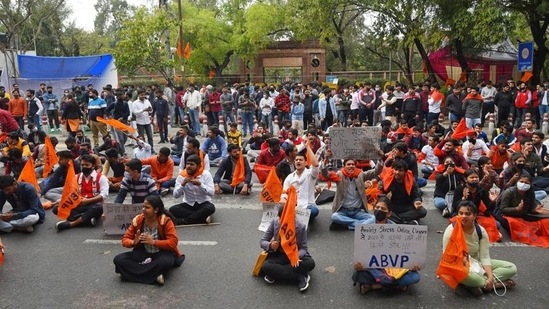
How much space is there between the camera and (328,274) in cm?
603

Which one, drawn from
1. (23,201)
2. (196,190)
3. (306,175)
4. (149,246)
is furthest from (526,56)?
(23,201)

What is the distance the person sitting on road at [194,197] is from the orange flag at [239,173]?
1.84 metres

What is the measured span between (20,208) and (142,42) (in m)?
14.7

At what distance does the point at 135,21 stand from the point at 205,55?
59.3 feet

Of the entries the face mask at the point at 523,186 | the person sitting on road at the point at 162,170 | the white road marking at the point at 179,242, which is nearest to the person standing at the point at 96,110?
the person sitting on road at the point at 162,170

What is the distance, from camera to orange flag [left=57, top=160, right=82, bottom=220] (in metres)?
7.87

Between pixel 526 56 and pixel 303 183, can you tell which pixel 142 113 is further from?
pixel 526 56

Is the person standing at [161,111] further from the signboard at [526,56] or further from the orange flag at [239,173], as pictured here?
the signboard at [526,56]

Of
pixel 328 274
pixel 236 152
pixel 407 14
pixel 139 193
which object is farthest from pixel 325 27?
pixel 328 274

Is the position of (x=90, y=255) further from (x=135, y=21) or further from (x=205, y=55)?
(x=205, y=55)

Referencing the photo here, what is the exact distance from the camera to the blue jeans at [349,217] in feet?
24.4

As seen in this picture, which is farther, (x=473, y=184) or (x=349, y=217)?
(x=349, y=217)

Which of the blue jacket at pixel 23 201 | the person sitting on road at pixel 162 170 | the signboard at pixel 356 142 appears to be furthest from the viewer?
the person sitting on road at pixel 162 170

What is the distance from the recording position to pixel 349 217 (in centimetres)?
751
